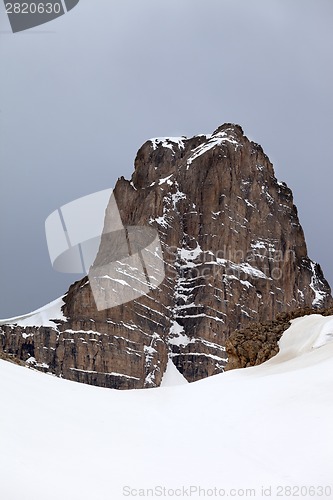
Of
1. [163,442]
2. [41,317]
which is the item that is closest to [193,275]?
[41,317]

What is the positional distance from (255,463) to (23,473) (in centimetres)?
271

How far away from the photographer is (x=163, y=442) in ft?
25.7

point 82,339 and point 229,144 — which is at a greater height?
point 229,144

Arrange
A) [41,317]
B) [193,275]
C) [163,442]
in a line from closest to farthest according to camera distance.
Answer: [163,442]
[41,317]
[193,275]

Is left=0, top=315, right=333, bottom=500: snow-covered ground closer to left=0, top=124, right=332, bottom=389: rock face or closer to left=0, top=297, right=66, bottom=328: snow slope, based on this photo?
left=0, top=124, right=332, bottom=389: rock face

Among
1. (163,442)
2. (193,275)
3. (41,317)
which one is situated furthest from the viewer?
(193,275)

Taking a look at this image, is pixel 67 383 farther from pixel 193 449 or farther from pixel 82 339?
pixel 82 339

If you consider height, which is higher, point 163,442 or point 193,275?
point 193,275

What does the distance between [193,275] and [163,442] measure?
5042 inches

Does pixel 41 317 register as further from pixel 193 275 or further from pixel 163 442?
pixel 163 442

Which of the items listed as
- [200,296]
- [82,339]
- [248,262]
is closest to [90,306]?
[82,339]

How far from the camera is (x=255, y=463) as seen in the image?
7016 millimetres

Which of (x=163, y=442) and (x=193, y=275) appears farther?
(x=193, y=275)

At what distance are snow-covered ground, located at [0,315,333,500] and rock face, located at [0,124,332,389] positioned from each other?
102 m
